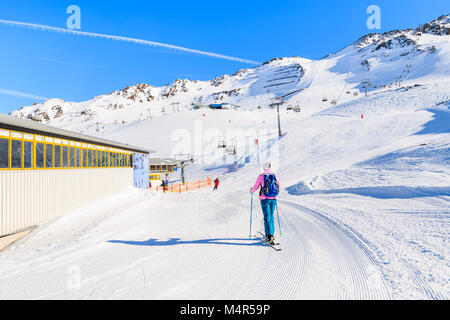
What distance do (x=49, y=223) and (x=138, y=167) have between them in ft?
41.2

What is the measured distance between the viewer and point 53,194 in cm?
977

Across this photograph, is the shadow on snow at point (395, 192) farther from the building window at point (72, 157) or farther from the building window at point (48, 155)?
the building window at point (48, 155)

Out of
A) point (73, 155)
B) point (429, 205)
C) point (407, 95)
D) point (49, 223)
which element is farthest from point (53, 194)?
point (407, 95)

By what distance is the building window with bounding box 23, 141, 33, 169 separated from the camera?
8.35m

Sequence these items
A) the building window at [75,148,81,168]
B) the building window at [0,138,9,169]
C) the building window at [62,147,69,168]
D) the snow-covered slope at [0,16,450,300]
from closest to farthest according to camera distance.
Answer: the snow-covered slope at [0,16,450,300]
the building window at [0,138,9,169]
the building window at [62,147,69,168]
the building window at [75,148,81,168]

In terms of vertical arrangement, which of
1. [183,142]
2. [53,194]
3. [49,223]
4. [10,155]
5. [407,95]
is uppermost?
[407,95]

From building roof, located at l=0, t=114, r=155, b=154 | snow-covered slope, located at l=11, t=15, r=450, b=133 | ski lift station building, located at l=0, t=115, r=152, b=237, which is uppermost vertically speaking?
snow-covered slope, located at l=11, t=15, r=450, b=133


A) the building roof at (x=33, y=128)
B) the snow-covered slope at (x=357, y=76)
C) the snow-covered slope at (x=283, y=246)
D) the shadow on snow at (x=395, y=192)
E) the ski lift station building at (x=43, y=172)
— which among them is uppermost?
the snow-covered slope at (x=357, y=76)

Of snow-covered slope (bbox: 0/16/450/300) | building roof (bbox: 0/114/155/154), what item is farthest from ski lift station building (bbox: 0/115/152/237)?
snow-covered slope (bbox: 0/16/450/300)

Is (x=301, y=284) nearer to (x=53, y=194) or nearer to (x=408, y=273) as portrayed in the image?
(x=408, y=273)

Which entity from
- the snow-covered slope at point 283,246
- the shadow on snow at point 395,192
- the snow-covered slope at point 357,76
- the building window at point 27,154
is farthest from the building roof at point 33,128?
the snow-covered slope at point 357,76

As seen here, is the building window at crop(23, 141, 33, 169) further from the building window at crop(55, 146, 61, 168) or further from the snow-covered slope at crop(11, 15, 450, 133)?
the snow-covered slope at crop(11, 15, 450, 133)

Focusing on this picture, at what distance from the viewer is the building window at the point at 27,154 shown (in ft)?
27.4

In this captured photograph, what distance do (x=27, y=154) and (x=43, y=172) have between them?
1022 mm
